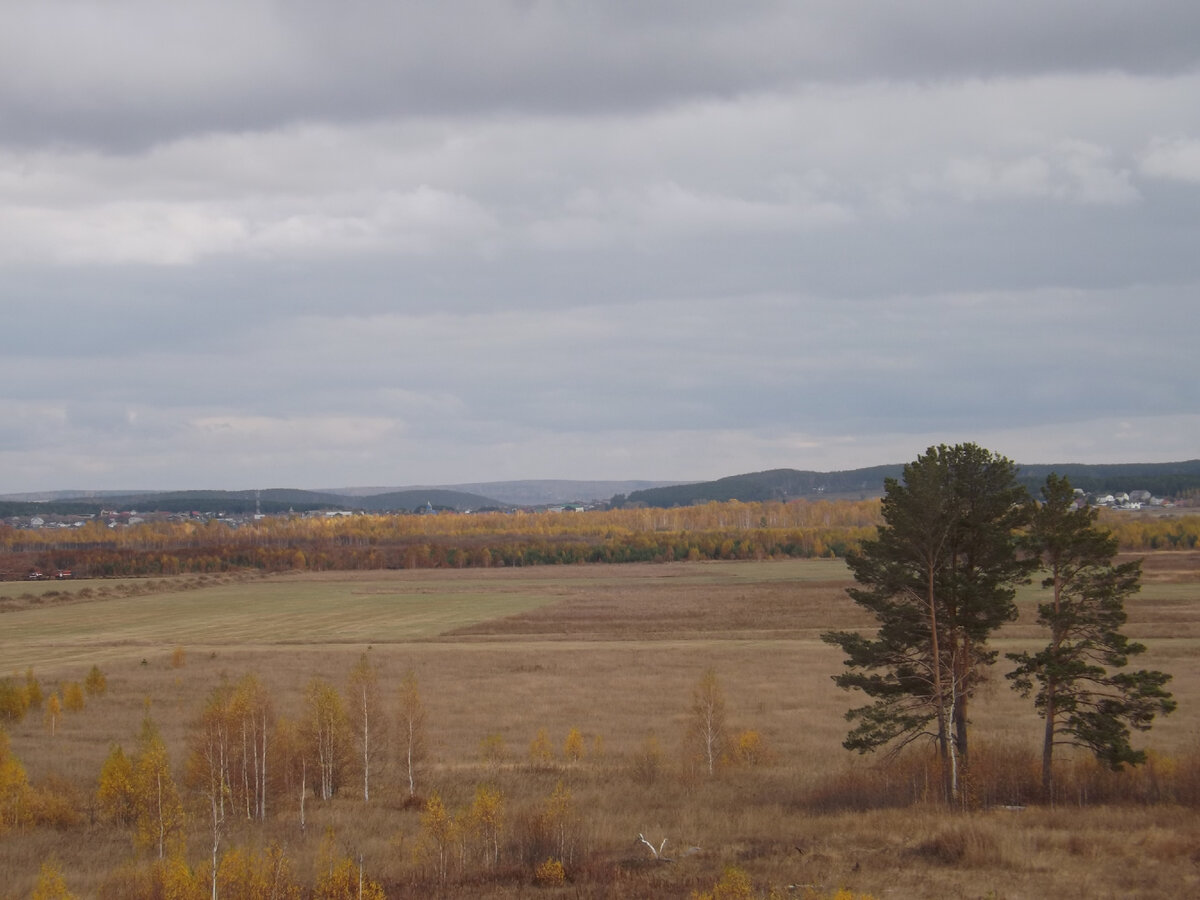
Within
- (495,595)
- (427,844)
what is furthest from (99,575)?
(427,844)

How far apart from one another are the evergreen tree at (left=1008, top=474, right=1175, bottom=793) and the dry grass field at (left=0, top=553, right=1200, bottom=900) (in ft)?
6.75

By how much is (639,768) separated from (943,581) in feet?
42.1

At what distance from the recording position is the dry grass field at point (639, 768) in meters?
22.0

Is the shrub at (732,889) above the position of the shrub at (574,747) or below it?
above

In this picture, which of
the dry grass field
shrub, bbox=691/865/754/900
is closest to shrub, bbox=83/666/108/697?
the dry grass field

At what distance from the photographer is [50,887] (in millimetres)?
18906

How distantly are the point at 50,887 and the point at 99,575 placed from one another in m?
174

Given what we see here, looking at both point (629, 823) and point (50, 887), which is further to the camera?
point (629, 823)

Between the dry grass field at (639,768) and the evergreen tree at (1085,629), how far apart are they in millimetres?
2057

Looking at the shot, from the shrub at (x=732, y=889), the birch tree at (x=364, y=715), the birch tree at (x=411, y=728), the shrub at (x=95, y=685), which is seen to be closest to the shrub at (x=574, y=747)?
the birch tree at (x=411, y=728)

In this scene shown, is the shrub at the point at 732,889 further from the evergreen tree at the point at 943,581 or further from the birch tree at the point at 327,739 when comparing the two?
the birch tree at the point at 327,739

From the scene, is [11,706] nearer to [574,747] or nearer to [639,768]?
[574,747]

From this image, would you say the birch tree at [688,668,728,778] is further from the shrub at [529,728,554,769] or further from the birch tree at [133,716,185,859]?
the birch tree at [133,716,185,859]

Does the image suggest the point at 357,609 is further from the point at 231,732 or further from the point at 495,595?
the point at 231,732
